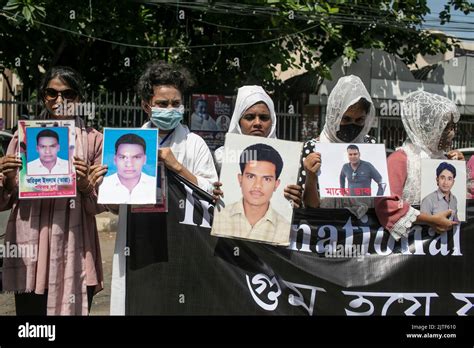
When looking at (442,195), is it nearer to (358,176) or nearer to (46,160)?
(358,176)

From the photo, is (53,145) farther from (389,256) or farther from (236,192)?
(389,256)

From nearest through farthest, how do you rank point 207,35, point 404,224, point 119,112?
point 404,224 < point 119,112 < point 207,35

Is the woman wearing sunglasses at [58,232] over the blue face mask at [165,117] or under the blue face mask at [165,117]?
under

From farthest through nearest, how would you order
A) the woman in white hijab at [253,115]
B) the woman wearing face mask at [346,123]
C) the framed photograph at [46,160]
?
the woman in white hijab at [253,115] → the woman wearing face mask at [346,123] → the framed photograph at [46,160]

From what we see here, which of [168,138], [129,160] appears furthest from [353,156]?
[129,160]

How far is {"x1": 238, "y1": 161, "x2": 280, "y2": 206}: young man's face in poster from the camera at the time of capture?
3.31m

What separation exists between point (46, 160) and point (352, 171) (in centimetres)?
164

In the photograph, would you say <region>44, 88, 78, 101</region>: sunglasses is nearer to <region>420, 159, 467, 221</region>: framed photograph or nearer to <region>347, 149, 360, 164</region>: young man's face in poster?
<region>347, 149, 360, 164</region>: young man's face in poster

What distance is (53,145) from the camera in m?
3.15

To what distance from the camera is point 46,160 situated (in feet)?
10.3

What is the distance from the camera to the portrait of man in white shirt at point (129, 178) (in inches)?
124

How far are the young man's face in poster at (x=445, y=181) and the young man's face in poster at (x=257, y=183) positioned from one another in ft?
3.04

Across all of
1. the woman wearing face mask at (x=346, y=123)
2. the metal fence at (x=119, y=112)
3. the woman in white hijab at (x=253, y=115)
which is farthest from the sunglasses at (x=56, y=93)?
the metal fence at (x=119, y=112)

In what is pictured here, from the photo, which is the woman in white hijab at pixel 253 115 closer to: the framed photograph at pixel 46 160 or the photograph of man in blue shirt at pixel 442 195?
the framed photograph at pixel 46 160
